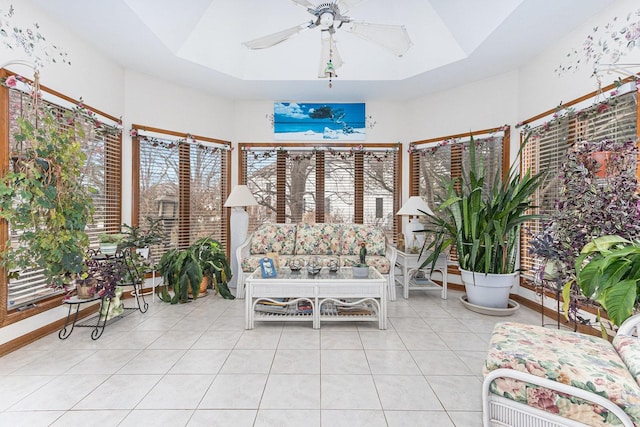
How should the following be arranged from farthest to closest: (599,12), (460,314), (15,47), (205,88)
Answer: (205,88) < (460,314) < (599,12) < (15,47)

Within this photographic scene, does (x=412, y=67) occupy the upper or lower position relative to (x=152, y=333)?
upper

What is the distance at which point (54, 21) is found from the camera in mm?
2832

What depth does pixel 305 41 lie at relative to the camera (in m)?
3.96

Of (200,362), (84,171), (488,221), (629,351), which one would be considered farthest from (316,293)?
(84,171)

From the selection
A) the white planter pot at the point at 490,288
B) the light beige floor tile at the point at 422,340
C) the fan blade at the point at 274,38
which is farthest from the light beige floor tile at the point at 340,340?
the fan blade at the point at 274,38

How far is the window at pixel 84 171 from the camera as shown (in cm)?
245

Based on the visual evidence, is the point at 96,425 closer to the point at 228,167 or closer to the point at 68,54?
the point at 68,54

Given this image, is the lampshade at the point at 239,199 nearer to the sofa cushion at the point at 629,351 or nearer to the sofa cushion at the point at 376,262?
the sofa cushion at the point at 376,262

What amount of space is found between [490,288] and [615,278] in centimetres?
176

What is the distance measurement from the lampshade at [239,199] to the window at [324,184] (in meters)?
0.60

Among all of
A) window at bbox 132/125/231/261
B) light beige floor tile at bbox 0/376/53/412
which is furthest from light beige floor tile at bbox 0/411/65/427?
window at bbox 132/125/231/261

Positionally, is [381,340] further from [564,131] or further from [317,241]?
[564,131]

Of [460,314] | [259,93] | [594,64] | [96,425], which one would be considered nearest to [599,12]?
[594,64]

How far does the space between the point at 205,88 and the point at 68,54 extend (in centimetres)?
163
